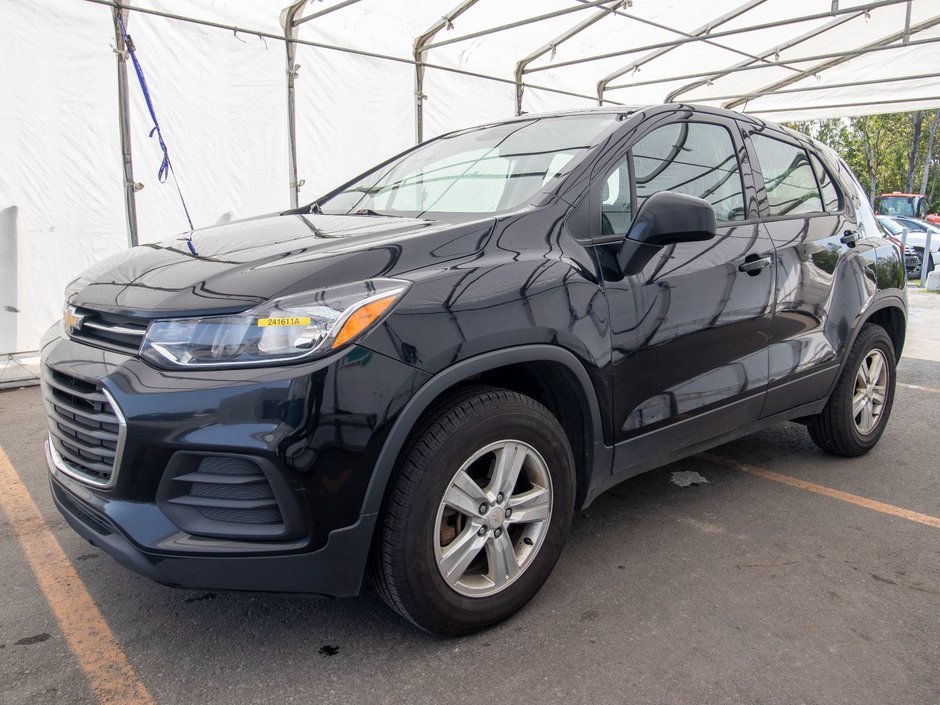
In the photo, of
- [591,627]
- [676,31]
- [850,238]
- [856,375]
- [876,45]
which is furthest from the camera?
[876,45]

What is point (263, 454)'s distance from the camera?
184 centimetres

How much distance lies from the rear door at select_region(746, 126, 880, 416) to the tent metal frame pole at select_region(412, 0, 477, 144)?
17.3 ft

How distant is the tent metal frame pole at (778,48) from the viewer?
9.82m

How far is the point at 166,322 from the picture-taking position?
6.48 feet

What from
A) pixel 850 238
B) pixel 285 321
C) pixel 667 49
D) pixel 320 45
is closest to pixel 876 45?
pixel 667 49

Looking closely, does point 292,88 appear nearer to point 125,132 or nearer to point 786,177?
point 125,132

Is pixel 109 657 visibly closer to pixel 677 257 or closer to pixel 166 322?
pixel 166 322

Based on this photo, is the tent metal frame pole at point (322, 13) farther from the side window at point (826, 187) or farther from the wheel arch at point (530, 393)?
the wheel arch at point (530, 393)

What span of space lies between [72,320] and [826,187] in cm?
344

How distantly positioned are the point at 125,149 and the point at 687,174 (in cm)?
512

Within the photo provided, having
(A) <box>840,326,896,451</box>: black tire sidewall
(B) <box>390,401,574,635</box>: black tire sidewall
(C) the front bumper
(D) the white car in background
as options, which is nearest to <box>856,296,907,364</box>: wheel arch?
(A) <box>840,326,896,451</box>: black tire sidewall

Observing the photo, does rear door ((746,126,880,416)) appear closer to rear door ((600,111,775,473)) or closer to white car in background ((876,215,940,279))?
rear door ((600,111,775,473))

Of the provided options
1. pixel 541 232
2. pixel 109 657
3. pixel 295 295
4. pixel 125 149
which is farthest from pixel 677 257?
pixel 125 149

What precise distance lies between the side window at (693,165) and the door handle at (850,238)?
815 millimetres
